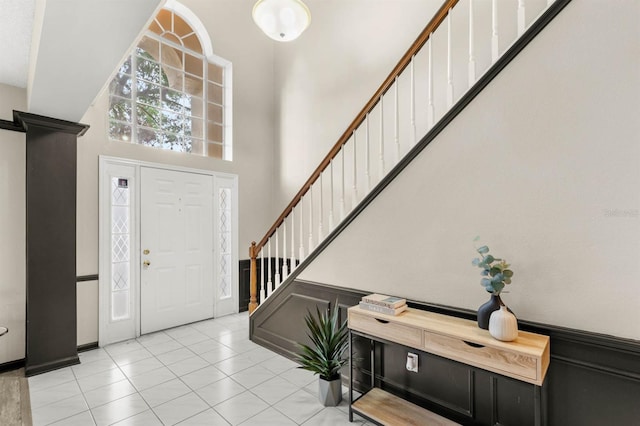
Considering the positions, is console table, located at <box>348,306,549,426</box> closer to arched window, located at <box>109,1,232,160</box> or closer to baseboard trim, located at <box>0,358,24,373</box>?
baseboard trim, located at <box>0,358,24,373</box>

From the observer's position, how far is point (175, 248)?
4.28m

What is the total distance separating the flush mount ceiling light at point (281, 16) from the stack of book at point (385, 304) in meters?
2.69

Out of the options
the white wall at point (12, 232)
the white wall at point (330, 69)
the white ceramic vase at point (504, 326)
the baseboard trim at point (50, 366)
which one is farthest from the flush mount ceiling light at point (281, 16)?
the baseboard trim at point (50, 366)

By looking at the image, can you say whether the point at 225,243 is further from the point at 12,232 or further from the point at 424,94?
the point at 424,94

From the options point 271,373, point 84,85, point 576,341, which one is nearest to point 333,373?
point 271,373

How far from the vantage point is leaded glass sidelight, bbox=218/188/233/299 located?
480cm

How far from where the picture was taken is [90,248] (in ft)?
11.7

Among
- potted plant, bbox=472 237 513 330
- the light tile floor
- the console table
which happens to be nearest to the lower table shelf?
the console table

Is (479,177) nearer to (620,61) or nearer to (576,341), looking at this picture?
(620,61)

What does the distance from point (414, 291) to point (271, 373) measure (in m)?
1.68

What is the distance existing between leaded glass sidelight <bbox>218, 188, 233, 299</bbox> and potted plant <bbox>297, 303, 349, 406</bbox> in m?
2.60

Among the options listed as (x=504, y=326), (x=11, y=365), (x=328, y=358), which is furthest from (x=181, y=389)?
(x=504, y=326)

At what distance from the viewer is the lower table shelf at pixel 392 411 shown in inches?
79.7

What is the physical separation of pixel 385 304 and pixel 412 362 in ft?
1.71
